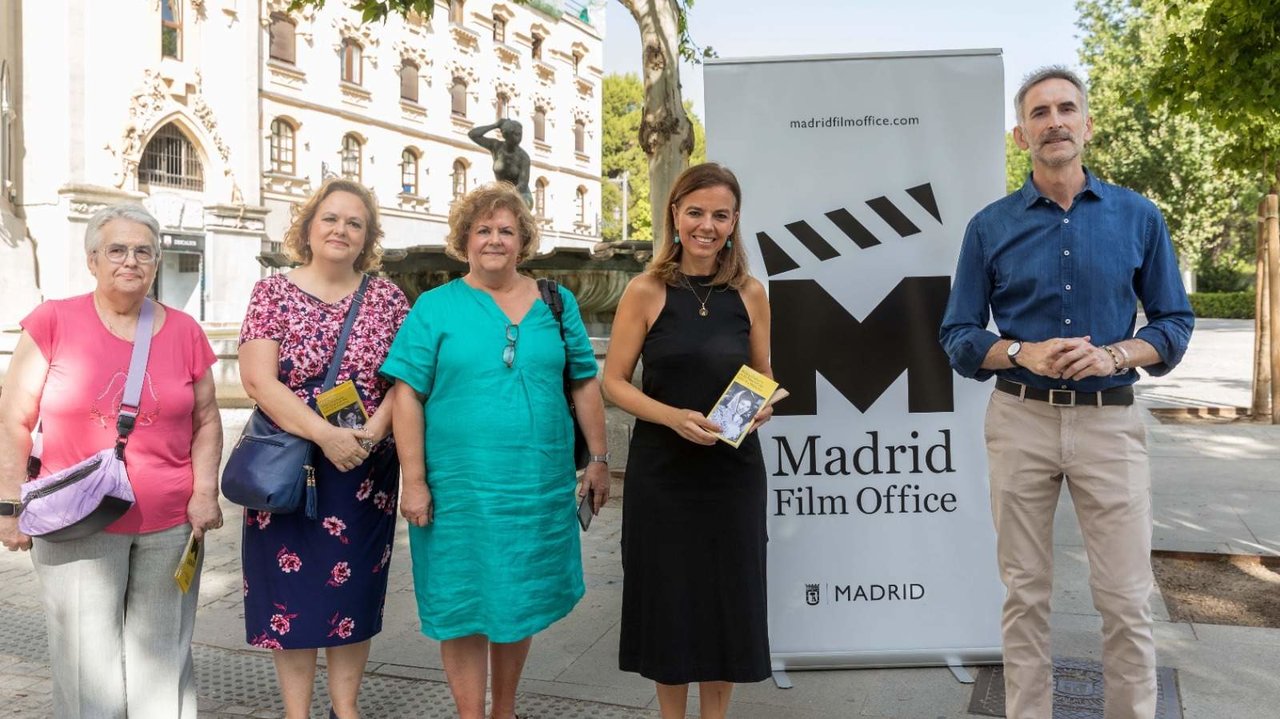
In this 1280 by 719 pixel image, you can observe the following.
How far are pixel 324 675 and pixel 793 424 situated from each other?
2.28 metres

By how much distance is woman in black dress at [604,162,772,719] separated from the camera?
3.28m

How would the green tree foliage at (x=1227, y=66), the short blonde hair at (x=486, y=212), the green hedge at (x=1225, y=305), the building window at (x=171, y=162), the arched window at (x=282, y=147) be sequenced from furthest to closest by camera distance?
the green hedge at (x=1225, y=305), the arched window at (x=282, y=147), the building window at (x=171, y=162), the green tree foliage at (x=1227, y=66), the short blonde hair at (x=486, y=212)

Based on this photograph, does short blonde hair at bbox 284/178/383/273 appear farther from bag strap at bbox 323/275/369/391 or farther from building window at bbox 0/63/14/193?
building window at bbox 0/63/14/193

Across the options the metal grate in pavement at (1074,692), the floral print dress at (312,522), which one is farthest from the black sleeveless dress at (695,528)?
the metal grate in pavement at (1074,692)

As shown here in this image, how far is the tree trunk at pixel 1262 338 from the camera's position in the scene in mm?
11656

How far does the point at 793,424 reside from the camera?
422 cm

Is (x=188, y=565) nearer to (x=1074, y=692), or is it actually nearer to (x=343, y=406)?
(x=343, y=406)

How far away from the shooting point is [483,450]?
333 centimetres

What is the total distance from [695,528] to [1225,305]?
1929 inches

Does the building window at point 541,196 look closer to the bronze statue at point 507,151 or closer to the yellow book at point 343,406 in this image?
the bronze statue at point 507,151

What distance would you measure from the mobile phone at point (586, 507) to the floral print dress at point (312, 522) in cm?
72

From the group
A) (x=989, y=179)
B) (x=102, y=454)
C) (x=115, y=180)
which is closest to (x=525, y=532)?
(x=102, y=454)

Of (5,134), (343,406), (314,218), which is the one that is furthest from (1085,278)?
(5,134)

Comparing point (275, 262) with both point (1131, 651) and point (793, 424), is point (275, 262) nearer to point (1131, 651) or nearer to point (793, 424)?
point (793, 424)
